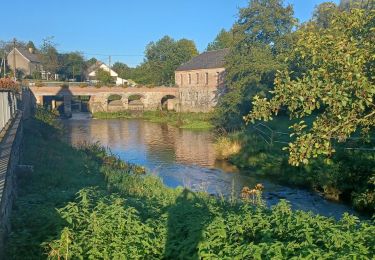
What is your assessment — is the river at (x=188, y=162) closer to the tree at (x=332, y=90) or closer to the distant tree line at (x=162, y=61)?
the tree at (x=332, y=90)

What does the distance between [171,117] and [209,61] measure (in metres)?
8.79

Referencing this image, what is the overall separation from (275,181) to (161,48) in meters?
73.6

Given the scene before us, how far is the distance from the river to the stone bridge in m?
11.4

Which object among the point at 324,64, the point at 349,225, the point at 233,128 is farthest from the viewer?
A: the point at 233,128

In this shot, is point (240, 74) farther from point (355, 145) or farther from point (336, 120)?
point (336, 120)

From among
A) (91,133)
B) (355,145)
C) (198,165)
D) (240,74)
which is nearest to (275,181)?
(355,145)

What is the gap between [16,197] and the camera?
9.80m

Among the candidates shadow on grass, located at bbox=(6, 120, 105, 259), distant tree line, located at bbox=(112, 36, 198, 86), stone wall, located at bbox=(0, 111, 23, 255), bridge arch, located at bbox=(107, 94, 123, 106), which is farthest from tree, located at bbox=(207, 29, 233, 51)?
stone wall, located at bbox=(0, 111, 23, 255)

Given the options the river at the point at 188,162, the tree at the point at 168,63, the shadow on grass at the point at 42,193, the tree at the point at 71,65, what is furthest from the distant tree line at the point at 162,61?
the shadow on grass at the point at 42,193

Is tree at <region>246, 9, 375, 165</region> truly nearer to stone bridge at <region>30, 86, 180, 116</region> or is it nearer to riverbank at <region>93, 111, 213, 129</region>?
riverbank at <region>93, 111, 213, 129</region>

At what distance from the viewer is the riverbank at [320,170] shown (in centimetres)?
1513

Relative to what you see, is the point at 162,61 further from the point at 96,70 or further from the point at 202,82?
the point at 202,82

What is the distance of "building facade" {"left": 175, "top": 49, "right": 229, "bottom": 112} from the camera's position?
50344 mm

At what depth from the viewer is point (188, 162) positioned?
23938mm
